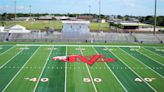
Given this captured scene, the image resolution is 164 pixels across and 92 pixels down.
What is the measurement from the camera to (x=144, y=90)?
1622 cm

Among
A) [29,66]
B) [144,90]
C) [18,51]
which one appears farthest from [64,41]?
[144,90]

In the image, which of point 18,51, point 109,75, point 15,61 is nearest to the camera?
point 109,75

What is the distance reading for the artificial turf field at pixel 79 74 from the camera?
16531mm

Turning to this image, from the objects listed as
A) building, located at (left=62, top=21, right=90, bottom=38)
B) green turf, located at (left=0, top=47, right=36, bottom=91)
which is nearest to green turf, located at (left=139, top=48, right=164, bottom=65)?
green turf, located at (left=0, top=47, right=36, bottom=91)

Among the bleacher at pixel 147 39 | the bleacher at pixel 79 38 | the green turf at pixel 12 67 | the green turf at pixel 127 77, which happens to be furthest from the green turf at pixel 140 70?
the bleacher at pixel 147 39

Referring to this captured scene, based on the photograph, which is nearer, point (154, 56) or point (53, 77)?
point (53, 77)

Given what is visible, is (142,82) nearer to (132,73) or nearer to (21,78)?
(132,73)

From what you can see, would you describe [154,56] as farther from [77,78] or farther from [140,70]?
[77,78]

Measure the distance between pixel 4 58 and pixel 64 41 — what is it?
1562cm

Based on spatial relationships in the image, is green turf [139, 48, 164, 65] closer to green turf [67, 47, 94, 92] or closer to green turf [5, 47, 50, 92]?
green turf [67, 47, 94, 92]

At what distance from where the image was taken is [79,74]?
1978 centimetres

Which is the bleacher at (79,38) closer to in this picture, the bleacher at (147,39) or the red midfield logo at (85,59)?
the bleacher at (147,39)

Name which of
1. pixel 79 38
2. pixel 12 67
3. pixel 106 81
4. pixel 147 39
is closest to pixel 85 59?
pixel 12 67

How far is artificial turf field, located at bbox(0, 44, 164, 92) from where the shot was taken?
54.2ft
